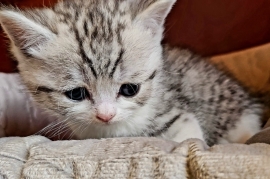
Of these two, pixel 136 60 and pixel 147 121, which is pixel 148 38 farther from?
pixel 147 121

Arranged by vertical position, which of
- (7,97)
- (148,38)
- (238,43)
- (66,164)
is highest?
(148,38)

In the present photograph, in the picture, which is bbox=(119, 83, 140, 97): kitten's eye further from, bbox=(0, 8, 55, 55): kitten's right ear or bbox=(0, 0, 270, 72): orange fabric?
bbox=(0, 0, 270, 72): orange fabric

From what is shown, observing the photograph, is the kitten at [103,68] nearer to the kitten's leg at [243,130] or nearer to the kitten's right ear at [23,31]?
the kitten's right ear at [23,31]

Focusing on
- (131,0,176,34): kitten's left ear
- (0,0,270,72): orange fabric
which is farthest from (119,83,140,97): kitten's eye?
(0,0,270,72): orange fabric

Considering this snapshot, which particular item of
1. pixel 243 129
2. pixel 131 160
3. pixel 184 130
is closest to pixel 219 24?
pixel 243 129

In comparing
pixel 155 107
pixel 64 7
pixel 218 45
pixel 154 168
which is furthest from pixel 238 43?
pixel 154 168

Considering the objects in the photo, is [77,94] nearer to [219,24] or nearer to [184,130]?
[184,130]

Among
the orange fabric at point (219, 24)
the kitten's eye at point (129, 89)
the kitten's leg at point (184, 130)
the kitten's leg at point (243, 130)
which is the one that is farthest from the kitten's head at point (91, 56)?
the orange fabric at point (219, 24)
